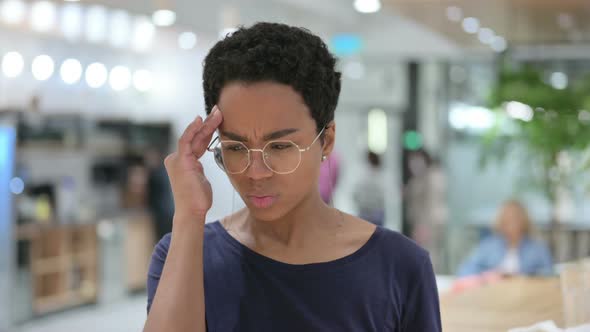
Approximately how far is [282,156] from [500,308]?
99cm

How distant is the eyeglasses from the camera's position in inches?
54.6

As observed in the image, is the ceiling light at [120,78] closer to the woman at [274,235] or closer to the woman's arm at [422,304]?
the woman at [274,235]

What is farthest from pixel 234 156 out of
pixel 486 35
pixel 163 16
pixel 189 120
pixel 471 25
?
pixel 189 120

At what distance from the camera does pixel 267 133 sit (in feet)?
4.52

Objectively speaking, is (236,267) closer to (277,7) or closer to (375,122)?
(277,7)

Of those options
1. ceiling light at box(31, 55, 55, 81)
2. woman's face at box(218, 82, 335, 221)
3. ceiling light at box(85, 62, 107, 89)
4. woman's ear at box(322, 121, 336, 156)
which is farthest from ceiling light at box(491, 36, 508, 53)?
ceiling light at box(85, 62, 107, 89)

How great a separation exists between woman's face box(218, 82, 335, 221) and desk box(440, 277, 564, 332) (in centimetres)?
58

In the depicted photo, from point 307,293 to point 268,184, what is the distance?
0.20m

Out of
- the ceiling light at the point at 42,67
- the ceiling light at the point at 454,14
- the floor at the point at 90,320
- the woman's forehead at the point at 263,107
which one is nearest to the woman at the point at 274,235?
the woman's forehead at the point at 263,107

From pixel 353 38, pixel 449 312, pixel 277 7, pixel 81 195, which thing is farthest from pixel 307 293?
pixel 353 38

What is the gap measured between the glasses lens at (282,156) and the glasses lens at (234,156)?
37mm

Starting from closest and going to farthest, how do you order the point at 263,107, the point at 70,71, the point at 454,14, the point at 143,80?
the point at 263,107
the point at 454,14
the point at 70,71
the point at 143,80

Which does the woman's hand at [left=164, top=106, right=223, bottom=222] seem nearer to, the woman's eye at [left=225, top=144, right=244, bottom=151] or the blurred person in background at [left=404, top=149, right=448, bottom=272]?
the woman's eye at [left=225, top=144, right=244, bottom=151]

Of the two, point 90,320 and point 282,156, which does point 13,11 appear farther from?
point 282,156
